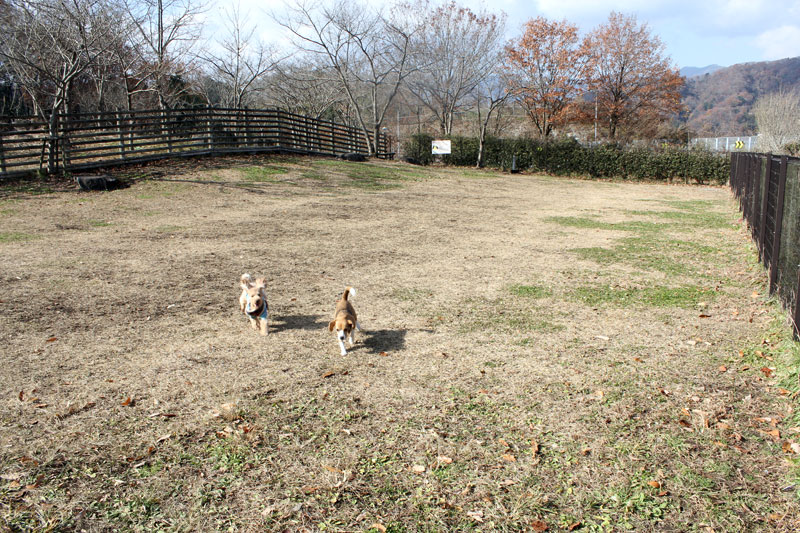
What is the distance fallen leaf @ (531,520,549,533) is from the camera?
8.23 feet

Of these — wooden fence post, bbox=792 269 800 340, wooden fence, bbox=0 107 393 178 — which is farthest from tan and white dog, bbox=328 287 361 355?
wooden fence, bbox=0 107 393 178

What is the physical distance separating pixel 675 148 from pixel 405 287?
24.0 m

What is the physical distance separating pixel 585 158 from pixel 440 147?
7444 mm

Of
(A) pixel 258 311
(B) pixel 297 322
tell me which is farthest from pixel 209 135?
(A) pixel 258 311

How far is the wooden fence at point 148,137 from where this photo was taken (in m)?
14.7

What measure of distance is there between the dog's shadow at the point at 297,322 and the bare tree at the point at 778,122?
31852 millimetres

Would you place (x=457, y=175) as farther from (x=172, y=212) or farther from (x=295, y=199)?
(x=172, y=212)

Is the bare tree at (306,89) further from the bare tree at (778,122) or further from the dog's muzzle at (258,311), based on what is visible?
the dog's muzzle at (258,311)

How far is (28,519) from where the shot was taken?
8.21ft

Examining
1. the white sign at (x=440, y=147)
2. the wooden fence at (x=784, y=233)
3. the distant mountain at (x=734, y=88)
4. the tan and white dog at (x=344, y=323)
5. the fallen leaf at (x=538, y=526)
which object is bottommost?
the fallen leaf at (x=538, y=526)

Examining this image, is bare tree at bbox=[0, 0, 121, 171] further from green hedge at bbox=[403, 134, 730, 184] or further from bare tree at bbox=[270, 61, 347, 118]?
green hedge at bbox=[403, 134, 730, 184]

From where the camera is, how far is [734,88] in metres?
101

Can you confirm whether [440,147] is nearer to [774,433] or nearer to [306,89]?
[306,89]

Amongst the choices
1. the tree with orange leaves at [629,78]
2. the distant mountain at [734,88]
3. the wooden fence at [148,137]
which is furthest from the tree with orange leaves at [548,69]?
the distant mountain at [734,88]
